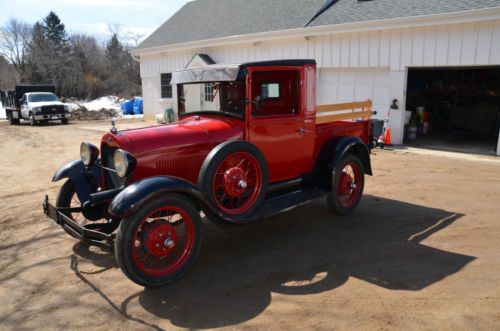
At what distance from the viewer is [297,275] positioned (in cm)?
393

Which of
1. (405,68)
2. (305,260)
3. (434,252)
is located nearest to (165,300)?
(305,260)

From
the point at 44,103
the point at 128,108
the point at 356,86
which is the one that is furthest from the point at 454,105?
the point at 44,103

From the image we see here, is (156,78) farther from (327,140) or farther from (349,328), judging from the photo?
(349,328)

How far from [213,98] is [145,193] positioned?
173cm

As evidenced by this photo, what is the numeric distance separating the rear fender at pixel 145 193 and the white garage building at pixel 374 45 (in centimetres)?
314

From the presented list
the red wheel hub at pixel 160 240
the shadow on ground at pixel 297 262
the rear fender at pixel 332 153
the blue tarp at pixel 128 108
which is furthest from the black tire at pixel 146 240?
the blue tarp at pixel 128 108

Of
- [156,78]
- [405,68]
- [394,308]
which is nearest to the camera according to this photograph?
[394,308]

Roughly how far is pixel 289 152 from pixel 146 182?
198 cm

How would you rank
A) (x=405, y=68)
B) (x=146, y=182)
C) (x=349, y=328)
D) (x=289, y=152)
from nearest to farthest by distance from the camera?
(x=349, y=328), (x=146, y=182), (x=289, y=152), (x=405, y=68)

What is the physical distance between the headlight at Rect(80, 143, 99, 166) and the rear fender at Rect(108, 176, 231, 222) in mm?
1334

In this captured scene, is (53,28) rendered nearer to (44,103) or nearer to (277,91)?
(44,103)

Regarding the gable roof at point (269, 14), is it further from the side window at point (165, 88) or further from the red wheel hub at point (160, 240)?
the red wheel hub at point (160, 240)

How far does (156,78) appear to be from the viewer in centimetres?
2028

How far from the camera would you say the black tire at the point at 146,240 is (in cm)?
346
